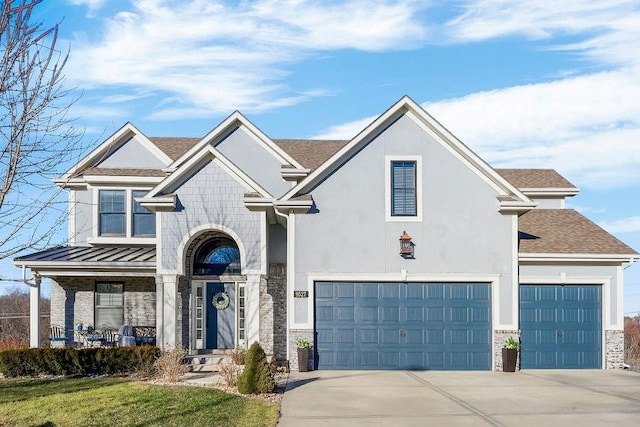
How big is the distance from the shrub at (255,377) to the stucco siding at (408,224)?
475 cm

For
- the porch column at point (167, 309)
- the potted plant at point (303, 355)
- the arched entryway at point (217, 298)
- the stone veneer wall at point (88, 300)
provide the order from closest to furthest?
the potted plant at point (303, 355), the porch column at point (167, 309), the arched entryway at point (217, 298), the stone veneer wall at point (88, 300)

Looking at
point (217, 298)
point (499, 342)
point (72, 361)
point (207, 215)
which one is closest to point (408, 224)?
point (499, 342)

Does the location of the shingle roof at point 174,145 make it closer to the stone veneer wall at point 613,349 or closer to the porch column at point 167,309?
the porch column at point 167,309

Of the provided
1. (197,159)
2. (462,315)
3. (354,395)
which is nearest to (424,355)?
(462,315)

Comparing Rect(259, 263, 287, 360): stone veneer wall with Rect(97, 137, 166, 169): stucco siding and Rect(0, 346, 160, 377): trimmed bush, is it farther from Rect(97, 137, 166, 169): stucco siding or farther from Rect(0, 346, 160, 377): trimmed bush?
Rect(97, 137, 166, 169): stucco siding

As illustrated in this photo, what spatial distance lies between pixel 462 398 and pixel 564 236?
29.3ft

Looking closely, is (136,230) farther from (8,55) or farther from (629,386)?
(629,386)

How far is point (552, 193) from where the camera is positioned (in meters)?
25.4

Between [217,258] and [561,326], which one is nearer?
[561,326]

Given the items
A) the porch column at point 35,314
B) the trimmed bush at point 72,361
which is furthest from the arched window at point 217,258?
the porch column at point 35,314

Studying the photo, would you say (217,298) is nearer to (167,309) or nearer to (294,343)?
(167,309)

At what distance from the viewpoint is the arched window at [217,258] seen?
22219mm

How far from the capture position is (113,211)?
24062 mm

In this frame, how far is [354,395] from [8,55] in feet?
31.6
